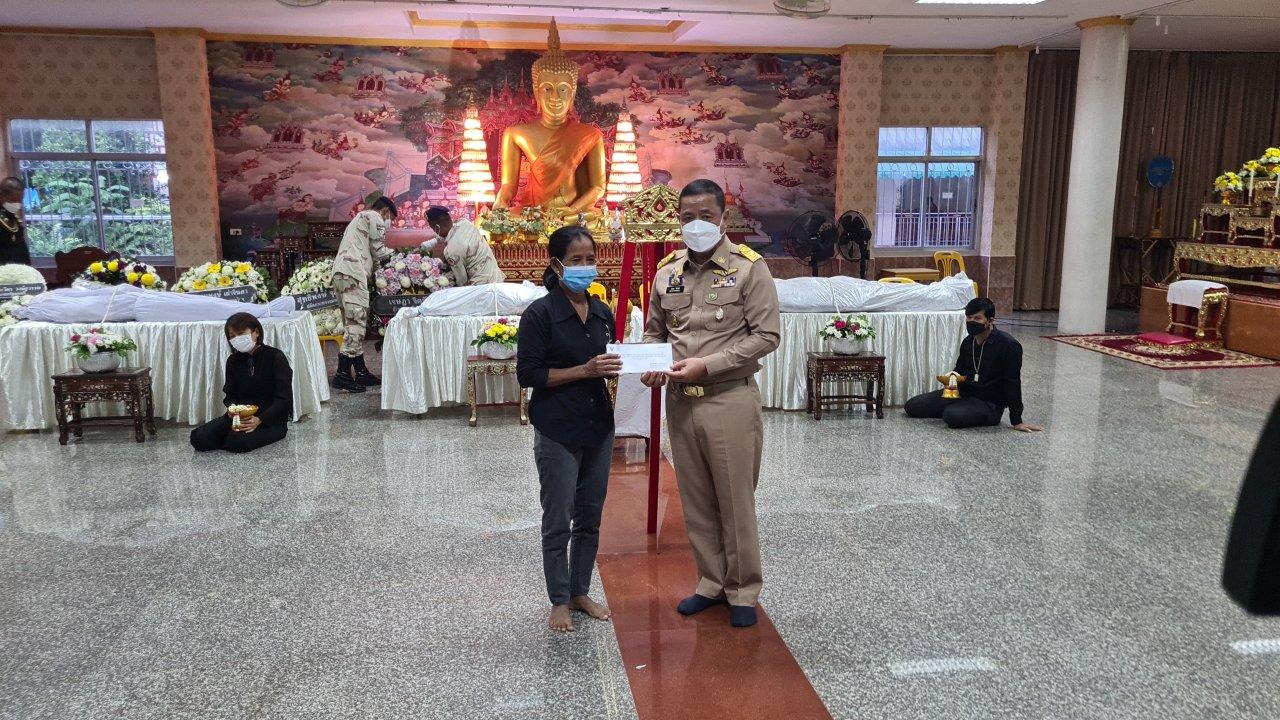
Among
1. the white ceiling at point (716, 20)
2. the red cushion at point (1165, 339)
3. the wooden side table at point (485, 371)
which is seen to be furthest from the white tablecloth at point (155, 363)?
the red cushion at point (1165, 339)

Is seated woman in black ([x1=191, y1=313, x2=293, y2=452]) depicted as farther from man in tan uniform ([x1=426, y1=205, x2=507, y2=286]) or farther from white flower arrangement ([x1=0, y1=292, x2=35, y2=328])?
man in tan uniform ([x1=426, y1=205, x2=507, y2=286])

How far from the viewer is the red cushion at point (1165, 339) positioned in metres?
9.39

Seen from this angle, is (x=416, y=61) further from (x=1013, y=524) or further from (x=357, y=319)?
(x=1013, y=524)

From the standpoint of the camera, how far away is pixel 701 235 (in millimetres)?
3199

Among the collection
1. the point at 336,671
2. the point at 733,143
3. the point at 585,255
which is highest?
the point at 733,143

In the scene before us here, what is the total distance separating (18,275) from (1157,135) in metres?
13.9

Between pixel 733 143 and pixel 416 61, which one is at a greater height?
pixel 416 61

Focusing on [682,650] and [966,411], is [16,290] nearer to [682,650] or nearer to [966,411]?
[682,650]

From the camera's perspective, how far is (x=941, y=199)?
13.3m

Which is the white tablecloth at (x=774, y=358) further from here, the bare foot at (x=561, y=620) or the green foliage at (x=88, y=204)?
the green foliage at (x=88, y=204)

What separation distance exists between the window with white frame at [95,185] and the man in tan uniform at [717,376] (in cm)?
1045

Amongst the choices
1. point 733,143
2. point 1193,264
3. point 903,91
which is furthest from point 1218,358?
point 733,143

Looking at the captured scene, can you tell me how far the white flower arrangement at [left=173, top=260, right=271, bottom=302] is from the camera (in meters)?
7.01

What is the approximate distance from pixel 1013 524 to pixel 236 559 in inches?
151
